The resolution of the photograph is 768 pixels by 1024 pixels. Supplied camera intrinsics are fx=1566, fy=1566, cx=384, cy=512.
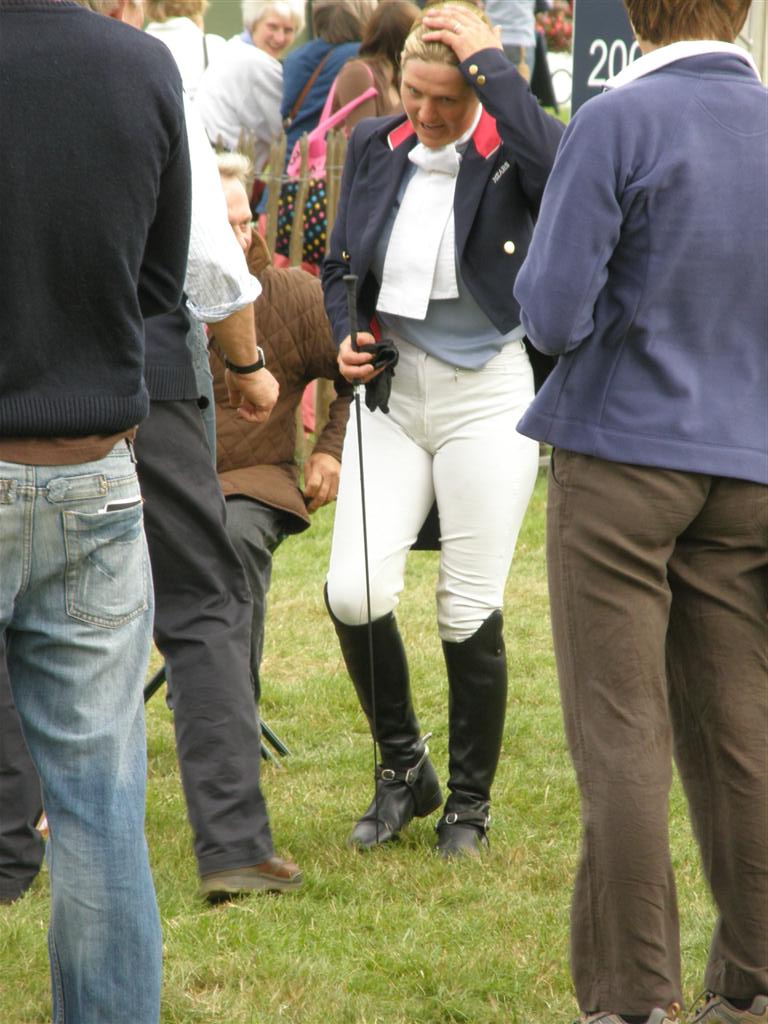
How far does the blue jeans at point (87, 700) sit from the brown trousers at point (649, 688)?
79cm

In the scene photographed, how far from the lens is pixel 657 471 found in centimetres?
277

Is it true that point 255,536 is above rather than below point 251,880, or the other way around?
above

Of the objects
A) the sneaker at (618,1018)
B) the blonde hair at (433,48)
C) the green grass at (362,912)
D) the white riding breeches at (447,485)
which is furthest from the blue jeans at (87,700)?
the blonde hair at (433,48)

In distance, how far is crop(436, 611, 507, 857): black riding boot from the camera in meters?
Answer: 4.15

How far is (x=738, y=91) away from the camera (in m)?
2.74

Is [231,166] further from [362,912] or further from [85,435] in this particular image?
[85,435]

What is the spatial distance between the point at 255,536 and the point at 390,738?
0.73 m

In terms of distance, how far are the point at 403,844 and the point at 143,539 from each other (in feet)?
6.29

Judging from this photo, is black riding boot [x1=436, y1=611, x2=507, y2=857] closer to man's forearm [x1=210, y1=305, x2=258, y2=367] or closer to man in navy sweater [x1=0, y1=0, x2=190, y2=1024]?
man's forearm [x1=210, y1=305, x2=258, y2=367]

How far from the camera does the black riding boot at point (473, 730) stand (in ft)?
13.6

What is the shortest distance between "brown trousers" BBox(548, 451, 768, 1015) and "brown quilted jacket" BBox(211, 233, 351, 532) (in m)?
1.87

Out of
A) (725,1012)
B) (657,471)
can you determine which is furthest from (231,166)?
(725,1012)

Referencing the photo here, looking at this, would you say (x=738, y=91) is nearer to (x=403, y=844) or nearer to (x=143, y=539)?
(x=143, y=539)

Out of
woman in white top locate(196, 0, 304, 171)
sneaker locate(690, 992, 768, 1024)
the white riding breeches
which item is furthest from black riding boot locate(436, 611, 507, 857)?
woman in white top locate(196, 0, 304, 171)
